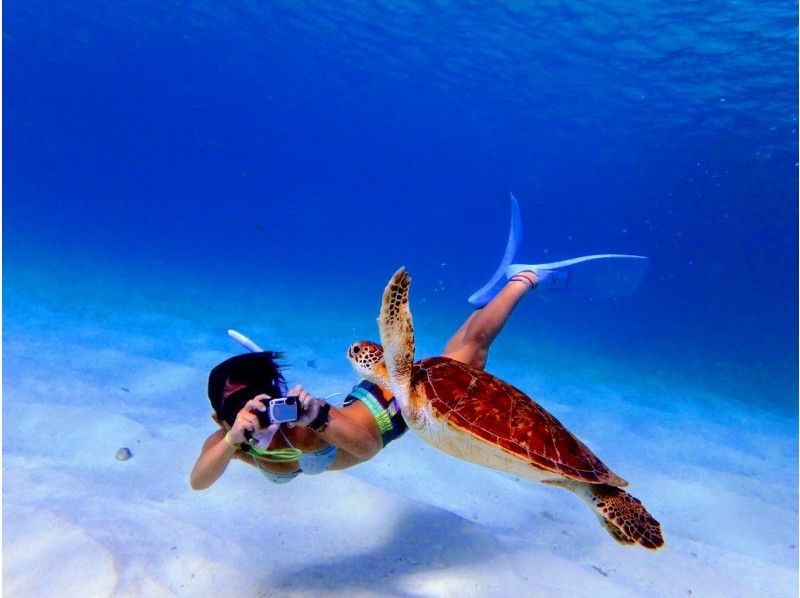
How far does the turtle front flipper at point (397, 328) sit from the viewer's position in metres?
2.07

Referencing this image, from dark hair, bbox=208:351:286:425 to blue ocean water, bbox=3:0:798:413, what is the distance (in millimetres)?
8351

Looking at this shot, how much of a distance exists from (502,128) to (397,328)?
3426 cm

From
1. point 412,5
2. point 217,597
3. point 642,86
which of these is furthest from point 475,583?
point 642,86

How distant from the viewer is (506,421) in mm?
2174

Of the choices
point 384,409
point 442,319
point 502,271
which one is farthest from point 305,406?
point 442,319

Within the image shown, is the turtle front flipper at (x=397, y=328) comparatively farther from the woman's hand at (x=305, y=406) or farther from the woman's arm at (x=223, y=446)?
the woman's arm at (x=223, y=446)

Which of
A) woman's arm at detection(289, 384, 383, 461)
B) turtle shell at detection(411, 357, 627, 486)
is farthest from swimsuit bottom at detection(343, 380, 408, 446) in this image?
turtle shell at detection(411, 357, 627, 486)

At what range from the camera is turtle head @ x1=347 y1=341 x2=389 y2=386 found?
2.40 metres

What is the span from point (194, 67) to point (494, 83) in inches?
1002

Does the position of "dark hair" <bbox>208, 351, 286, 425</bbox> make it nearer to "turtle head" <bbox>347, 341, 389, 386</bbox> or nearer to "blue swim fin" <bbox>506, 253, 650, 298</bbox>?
"turtle head" <bbox>347, 341, 389, 386</bbox>

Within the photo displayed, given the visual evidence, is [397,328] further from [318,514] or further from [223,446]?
[318,514]

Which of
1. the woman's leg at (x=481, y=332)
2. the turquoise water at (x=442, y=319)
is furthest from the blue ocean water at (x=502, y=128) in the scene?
the woman's leg at (x=481, y=332)

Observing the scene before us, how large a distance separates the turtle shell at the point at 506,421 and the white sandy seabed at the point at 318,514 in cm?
109

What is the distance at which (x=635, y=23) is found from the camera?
15242 mm
